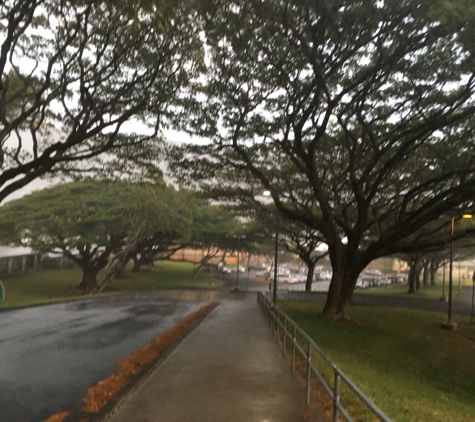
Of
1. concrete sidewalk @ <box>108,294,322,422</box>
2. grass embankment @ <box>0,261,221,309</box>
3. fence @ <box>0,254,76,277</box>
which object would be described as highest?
fence @ <box>0,254,76,277</box>

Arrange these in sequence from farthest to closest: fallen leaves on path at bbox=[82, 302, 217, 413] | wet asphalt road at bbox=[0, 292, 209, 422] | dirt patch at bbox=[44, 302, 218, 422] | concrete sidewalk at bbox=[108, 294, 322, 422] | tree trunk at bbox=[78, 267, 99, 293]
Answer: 1. tree trunk at bbox=[78, 267, 99, 293]
2. wet asphalt road at bbox=[0, 292, 209, 422]
3. fallen leaves on path at bbox=[82, 302, 217, 413]
4. dirt patch at bbox=[44, 302, 218, 422]
5. concrete sidewalk at bbox=[108, 294, 322, 422]

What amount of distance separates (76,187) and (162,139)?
67.1 ft

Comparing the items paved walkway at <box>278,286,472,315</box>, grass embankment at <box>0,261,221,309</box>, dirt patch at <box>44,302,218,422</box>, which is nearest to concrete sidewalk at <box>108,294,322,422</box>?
dirt patch at <box>44,302,218,422</box>

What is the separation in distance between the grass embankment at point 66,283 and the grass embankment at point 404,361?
17.1 meters

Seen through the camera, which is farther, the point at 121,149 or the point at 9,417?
the point at 121,149

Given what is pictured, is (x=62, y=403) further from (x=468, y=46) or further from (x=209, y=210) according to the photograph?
(x=209, y=210)

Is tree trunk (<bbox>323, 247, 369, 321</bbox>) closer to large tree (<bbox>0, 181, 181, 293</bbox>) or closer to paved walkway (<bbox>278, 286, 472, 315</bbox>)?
paved walkway (<bbox>278, 286, 472, 315</bbox>)

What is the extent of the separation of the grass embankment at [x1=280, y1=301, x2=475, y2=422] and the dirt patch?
317 centimetres

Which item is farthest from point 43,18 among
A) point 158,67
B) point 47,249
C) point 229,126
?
point 47,249

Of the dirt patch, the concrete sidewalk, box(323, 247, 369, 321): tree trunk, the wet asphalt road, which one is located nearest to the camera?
the concrete sidewalk

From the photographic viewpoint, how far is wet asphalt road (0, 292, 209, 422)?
605 cm

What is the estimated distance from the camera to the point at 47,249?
95.7ft

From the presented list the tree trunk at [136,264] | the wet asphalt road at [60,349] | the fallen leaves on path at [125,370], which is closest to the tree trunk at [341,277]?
the wet asphalt road at [60,349]

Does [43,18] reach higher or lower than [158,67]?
higher
